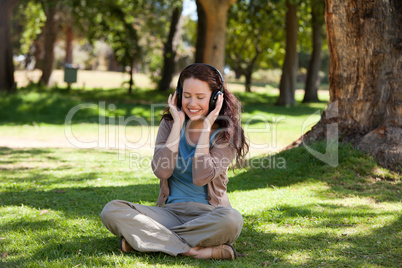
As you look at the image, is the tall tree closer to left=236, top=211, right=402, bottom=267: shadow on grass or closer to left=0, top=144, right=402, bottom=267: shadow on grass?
left=0, top=144, right=402, bottom=267: shadow on grass

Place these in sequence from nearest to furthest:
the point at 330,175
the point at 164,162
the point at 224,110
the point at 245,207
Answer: the point at 164,162 → the point at 224,110 → the point at 245,207 → the point at 330,175

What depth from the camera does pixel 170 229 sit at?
12.1ft

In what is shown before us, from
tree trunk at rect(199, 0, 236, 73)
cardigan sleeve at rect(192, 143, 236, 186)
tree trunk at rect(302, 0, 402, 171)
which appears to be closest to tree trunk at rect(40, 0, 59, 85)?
tree trunk at rect(199, 0, 236, 73)

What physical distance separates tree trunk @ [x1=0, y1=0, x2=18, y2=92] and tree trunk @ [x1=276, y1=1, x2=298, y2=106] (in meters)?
11.9

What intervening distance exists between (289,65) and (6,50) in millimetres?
12577

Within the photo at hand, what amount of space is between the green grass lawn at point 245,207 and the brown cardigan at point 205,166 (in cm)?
56

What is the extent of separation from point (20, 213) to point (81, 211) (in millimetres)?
629

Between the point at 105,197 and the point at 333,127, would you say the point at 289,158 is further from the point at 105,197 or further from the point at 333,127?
the point at 105,197

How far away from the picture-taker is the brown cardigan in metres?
3.75

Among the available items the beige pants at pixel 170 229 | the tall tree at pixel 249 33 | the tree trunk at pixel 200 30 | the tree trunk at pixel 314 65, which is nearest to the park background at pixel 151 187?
the beige pants at pixel 170 229

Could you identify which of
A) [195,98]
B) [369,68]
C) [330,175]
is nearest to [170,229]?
[195,98]

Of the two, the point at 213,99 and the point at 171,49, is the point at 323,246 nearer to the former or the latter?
the point at 213,99

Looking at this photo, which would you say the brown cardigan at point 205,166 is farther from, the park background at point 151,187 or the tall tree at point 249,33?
the tall tree at point 249,33

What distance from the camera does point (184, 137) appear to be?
4.11 meters
